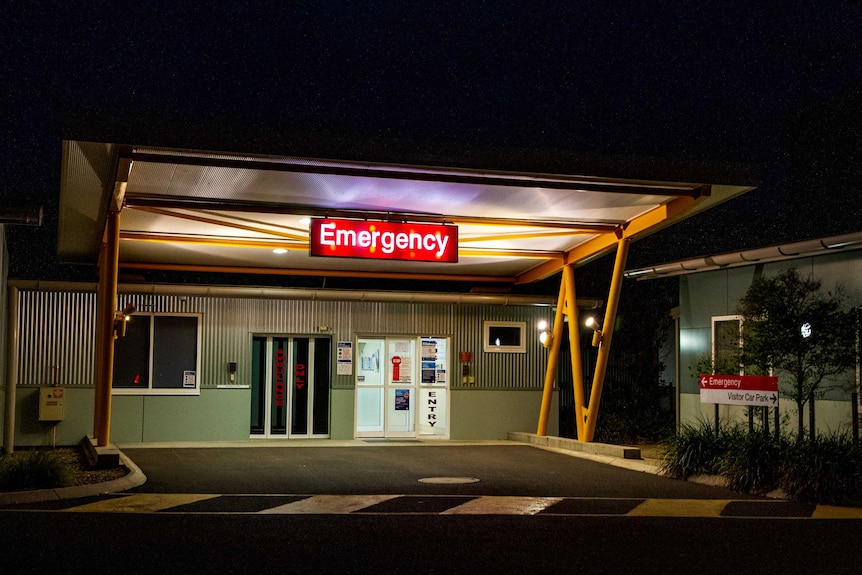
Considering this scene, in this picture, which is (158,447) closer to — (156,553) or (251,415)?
(251,415)

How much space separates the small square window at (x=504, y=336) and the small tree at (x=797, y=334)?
27.5 feet

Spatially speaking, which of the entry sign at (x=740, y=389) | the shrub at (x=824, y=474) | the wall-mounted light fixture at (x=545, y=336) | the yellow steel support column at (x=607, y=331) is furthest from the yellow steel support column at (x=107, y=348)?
the shrub at (x=824, y=474)

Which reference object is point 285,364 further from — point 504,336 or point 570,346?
point 570,346

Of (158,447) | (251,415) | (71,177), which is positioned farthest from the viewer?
(251,415)

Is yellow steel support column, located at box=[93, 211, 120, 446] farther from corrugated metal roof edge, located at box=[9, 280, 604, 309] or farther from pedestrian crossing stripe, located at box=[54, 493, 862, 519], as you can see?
corrugated metal roof edge, located at box=[9, 280, 604, 309]

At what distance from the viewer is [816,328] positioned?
532 inches

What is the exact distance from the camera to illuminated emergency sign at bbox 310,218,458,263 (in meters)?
14.2

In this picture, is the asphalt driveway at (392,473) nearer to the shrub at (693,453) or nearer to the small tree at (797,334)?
the shrub at (693,453)

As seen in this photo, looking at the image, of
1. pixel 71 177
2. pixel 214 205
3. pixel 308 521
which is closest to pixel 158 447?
pixel 214 205

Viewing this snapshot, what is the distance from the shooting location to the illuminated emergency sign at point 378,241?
1416cm

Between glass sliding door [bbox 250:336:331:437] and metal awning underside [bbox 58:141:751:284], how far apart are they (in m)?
1.95

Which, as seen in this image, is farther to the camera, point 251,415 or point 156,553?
point 251,415

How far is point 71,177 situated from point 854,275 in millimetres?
11262

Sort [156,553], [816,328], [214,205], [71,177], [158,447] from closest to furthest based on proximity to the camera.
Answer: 1. [156,553]
2. [71,177]
3. [816,328]
4. [214,205]
5. [158,447]
